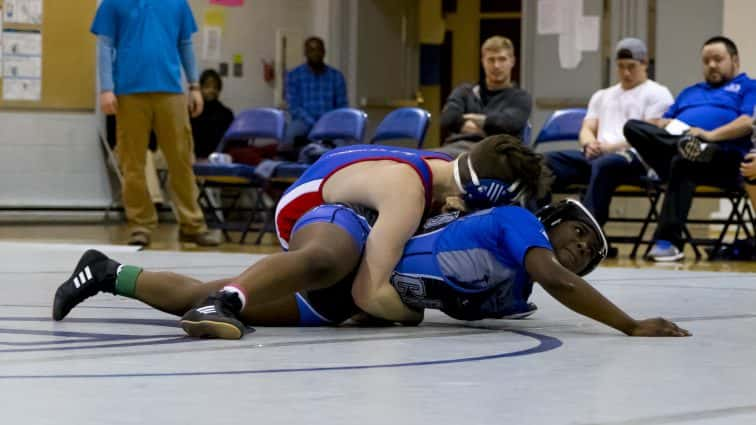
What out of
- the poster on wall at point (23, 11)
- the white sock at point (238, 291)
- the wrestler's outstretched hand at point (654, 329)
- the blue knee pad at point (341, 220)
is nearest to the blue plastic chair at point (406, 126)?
the poster on wall at point (23, 11)

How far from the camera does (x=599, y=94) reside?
8570 millimetres

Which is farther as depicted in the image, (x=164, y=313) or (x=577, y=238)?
(x=164, y=313)

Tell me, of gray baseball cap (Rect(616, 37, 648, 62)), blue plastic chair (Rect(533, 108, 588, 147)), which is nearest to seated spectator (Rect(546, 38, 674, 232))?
gray baseball cap (Rect(616, 37, 648, 62))

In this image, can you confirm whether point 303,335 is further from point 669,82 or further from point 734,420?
point 669,82

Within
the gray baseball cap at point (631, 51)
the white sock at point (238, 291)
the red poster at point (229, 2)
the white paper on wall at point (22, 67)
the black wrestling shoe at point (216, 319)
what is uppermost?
the red poster at point (229, 2)

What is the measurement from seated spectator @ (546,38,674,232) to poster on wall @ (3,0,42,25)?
16.2 feet

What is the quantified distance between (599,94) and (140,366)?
5.80 m

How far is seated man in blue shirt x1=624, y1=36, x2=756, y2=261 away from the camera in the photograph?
774cm

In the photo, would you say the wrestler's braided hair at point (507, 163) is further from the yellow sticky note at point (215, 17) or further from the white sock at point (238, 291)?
the yellow sticky note at point (215, 17)

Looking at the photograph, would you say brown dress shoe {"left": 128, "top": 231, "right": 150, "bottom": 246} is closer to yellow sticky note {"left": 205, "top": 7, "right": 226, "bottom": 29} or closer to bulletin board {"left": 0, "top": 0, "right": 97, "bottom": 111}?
bulletin board {"left": 0, "top": 0, "right": 97, "bottom": 111}

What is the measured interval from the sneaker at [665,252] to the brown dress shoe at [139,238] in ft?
9.13

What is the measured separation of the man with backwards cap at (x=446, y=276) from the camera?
373 centimetres

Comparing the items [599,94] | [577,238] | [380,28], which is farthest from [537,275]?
[380,28]

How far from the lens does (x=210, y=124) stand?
11.5 m
